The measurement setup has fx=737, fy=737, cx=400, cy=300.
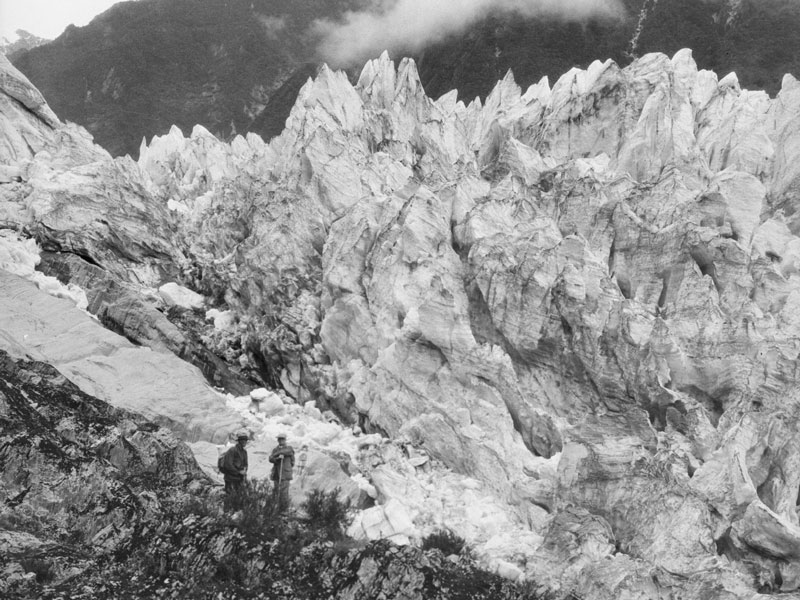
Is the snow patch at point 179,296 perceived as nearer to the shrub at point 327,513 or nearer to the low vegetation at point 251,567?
the shrub at point 327,513

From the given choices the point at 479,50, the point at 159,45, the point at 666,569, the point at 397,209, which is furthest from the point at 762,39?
the point at 159,45

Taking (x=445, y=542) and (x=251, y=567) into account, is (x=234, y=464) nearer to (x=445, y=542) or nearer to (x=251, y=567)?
(x=251, y=567)

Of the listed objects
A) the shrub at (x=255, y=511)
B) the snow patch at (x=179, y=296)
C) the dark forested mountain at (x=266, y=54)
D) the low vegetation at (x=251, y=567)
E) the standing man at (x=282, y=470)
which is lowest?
the low vegetation at (x=251, y=567)

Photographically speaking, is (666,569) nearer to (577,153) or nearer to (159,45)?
(577,153)

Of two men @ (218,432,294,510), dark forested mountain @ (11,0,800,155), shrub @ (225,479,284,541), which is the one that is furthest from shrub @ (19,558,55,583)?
dark forested mountain @ (11,0,800,155)

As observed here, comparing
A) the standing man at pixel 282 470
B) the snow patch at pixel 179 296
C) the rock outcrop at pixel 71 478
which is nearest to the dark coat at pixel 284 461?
the standing man at pixel 282 470

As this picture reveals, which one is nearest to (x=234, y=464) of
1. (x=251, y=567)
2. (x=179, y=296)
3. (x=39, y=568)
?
(x=251, y=567)

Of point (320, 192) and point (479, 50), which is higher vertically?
point (479, 50)
